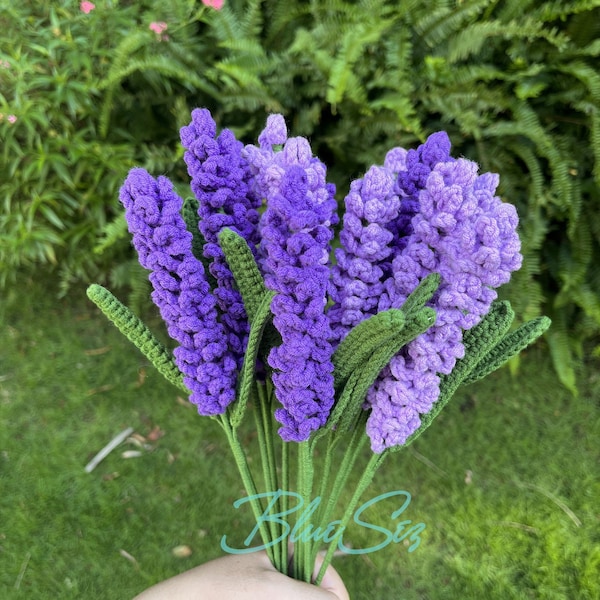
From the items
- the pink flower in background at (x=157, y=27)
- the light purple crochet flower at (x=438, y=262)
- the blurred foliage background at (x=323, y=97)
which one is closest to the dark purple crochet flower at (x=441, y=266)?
the light purple crochet flower at (x=438, y=262)

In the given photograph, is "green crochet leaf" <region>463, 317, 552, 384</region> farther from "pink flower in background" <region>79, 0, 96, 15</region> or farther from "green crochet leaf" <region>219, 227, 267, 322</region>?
"pink flower in background" <region>79, 0, 96, 15</region>

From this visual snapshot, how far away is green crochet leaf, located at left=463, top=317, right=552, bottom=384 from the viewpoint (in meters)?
0.62

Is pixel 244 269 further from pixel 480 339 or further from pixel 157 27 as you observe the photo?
pixel 157 27

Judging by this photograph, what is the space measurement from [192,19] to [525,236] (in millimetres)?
1262

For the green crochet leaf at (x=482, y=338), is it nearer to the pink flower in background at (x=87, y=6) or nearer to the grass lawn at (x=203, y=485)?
the grass lawn at (x=203, y=485)

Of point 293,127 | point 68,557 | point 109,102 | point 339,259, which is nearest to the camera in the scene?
point 339,259

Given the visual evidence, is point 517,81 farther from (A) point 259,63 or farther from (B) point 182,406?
(B) point 182,406

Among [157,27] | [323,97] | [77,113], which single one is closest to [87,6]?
[157,27]

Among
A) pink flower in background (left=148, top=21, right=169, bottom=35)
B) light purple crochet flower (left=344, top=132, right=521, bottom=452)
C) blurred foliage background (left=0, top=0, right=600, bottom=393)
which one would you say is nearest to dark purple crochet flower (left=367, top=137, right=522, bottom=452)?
light purple crochet flower (left=344, top=132, right=521, bottom=452)

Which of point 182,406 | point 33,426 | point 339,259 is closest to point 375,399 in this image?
point 339,259

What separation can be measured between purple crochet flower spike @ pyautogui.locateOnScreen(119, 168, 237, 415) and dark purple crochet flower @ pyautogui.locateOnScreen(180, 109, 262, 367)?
0.04m

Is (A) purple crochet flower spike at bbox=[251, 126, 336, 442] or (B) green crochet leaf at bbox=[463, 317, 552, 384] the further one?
(B) green crochet leaf at bbox=[463, 317, 552, 384]

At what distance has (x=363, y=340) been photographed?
55 centimetres

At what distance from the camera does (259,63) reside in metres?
1.54
